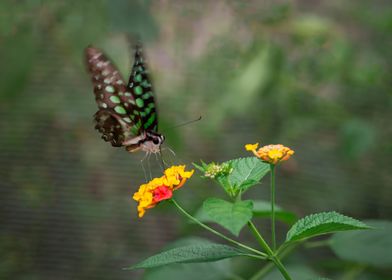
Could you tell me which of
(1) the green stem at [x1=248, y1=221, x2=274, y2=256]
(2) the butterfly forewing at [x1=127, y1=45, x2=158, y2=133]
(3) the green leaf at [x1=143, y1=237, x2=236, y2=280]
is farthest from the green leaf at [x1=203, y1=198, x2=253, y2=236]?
(2) the butterfly forewing at [x1=127, y1=45, x2=158, y2=133]

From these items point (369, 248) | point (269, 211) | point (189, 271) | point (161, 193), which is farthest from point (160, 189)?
point (369, 248)

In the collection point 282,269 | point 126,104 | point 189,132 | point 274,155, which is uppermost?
point 189,132

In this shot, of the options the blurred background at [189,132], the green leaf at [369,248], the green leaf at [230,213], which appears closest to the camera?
the green leaf at [230,213]

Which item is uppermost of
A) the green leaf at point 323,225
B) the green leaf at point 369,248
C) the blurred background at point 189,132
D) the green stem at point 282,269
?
the blurred background at point 189,132

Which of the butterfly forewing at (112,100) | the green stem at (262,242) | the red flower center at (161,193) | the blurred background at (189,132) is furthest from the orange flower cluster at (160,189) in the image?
the blurred background at (189,132)

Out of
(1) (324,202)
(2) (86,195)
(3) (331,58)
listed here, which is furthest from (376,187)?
(2) (86,195)

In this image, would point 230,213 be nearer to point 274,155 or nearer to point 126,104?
point 274,155

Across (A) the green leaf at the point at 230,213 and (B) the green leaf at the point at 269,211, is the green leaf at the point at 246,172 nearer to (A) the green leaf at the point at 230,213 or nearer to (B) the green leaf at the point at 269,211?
(A) the green leaf at the point at 230,213
